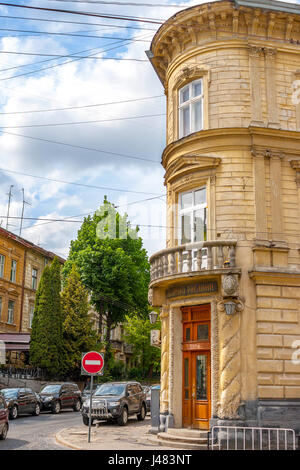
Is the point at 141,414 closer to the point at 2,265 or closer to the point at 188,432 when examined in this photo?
the point at 188,432

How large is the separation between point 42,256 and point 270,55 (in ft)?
123

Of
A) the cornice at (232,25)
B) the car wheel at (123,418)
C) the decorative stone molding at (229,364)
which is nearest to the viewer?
the decorative stone molding at (229,364)

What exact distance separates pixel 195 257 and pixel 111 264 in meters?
25.8

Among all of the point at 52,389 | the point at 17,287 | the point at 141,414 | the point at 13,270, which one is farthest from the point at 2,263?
the point at 141,414

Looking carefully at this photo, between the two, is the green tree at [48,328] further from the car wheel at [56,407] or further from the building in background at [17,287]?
the car wheel at [56,407]

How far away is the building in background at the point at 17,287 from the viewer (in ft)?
143

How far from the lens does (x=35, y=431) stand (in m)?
20.0

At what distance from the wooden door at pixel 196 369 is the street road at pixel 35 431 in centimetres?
465

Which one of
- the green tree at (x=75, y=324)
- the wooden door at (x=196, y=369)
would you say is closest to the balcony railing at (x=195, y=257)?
the wooden door at (x=196, y=369)

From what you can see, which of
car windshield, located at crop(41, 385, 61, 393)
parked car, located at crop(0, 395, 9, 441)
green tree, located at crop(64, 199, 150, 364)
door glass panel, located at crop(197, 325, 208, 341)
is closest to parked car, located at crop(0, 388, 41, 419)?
car windshield, located at crop(41, 385, 61, 393)

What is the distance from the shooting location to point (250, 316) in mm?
16875

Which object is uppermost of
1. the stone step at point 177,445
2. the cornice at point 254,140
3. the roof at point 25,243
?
the roof at point 25,243

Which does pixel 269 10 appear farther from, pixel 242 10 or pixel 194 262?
pixel 194 262
